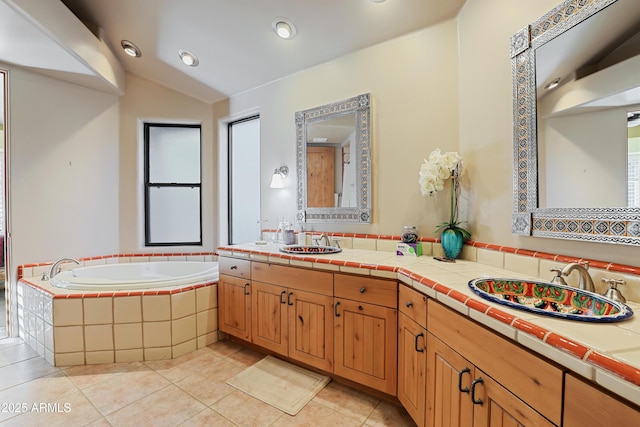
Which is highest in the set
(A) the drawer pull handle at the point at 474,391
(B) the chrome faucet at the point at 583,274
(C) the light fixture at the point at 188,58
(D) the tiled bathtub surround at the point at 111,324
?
(C) the light fixture at the point at 188,58

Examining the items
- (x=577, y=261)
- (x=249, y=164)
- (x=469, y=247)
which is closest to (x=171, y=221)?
(x=249, y=164)

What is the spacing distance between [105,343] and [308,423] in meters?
1.63

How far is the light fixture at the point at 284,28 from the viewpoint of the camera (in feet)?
6.82

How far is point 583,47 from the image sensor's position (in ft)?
3.64

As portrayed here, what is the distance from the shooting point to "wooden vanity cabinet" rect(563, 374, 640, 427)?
0.54 meters

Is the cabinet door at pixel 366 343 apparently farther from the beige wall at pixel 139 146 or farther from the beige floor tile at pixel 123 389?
the beige wall at pixel 139 146

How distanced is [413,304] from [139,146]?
3351mm

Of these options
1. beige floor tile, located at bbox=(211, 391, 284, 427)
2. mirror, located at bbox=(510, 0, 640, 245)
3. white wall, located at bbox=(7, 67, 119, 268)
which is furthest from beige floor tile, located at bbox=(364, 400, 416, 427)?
white wall, located at bbox=(7, 67, 119, 268)

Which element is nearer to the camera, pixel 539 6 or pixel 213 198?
pixel 539 6

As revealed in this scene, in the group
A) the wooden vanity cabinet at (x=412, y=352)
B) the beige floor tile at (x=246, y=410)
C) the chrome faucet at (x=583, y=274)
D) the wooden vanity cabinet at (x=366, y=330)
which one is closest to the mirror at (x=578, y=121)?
the chrome faucet at (x=583, y=274)

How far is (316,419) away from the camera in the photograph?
1.51m

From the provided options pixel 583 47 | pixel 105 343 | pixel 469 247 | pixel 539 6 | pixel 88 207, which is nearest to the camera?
pixel 583 47

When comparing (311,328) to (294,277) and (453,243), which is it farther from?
(453,243)

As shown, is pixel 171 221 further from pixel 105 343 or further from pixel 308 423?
pixel 308 423
